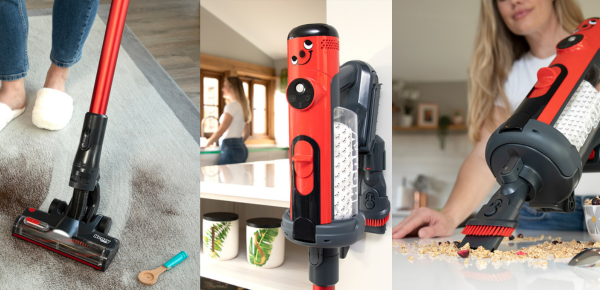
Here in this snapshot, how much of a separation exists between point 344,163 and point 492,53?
1121 millimetres

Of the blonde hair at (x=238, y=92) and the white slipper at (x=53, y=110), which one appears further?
the blonde hair at (x=238, y=92)

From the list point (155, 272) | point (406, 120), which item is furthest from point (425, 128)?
point (155, 272)

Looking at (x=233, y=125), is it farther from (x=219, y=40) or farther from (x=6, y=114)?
(x=6, y=114)

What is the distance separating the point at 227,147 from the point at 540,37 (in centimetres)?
141

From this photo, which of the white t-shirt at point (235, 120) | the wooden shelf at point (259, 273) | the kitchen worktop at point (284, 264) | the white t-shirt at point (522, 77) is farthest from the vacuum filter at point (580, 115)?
the white t-shirt at point (235, 120)

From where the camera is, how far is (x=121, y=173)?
0.57 meters

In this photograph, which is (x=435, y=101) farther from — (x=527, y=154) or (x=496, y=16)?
(x=527, y=154)

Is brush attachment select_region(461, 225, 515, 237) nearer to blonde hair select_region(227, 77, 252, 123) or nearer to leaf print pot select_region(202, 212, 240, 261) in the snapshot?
leaf print pot select_region(202, 212, 240, 261)

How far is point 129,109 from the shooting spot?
594 mm

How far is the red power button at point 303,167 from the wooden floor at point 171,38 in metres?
0.35

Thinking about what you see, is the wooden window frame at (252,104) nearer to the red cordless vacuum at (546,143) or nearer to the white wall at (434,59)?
the white wall at (434,59)

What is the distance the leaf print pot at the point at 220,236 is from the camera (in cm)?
70

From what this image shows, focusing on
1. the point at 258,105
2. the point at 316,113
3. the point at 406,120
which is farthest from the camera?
the point at 258,105

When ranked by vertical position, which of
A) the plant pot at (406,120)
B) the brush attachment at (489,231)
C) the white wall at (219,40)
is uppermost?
the white wall at (219,40)
